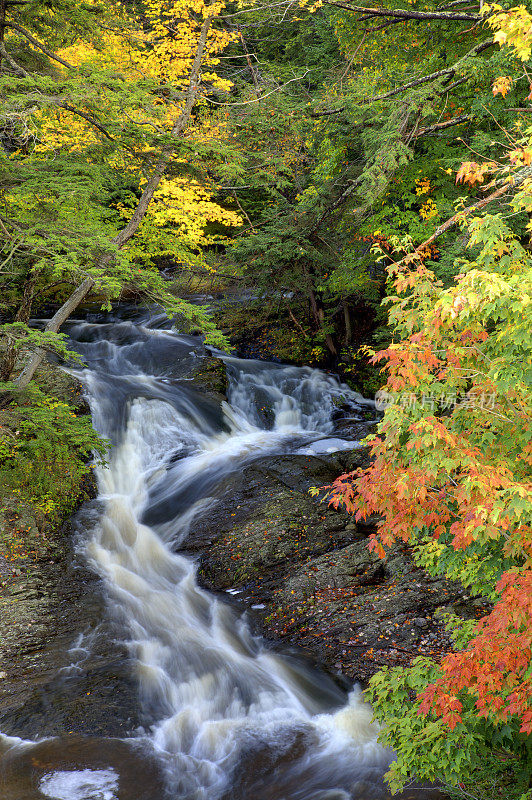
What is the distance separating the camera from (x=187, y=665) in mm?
6918

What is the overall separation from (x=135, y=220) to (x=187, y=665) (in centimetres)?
809

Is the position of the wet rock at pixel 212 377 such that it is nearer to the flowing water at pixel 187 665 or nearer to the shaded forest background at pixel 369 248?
the flowing water at pixel 187 665

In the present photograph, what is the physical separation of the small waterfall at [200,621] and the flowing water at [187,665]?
0.05ft

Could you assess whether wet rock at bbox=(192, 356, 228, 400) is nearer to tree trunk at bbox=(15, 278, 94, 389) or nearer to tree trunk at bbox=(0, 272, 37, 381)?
tree trunk at bbox=(0, 272, 37, 381)

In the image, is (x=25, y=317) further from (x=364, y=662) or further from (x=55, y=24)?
(x=364, y=662)

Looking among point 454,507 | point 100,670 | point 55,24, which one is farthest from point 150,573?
point 55,24

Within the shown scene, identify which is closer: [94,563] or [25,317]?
[94,563]

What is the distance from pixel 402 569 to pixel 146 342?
12.2 metres

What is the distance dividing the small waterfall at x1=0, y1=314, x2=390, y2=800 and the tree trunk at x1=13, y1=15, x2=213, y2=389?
288cm

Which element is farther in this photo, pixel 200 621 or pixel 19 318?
pixel 19 318

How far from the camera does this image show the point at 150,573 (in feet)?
29.2

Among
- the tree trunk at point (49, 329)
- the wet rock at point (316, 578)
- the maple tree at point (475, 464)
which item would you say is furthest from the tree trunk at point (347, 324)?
the maple tree at point (475, 464)

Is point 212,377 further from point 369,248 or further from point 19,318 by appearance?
point 369,248

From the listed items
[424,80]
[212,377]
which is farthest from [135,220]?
[424,80]
